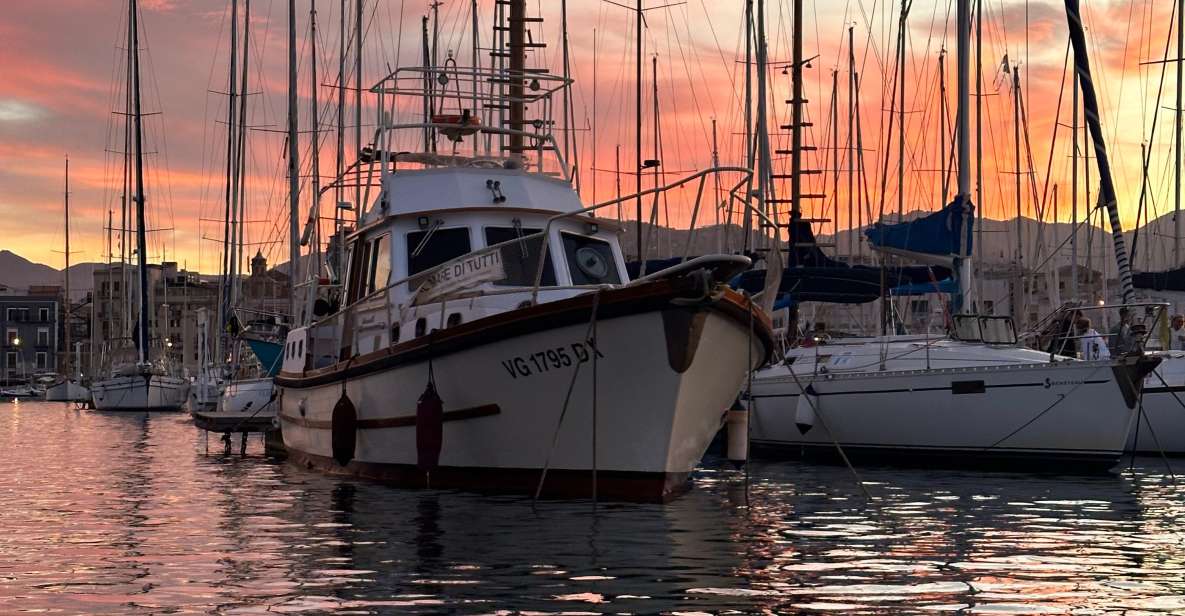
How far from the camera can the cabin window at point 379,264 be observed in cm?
1872

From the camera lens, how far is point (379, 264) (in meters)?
19.0

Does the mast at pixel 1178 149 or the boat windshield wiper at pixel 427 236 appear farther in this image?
the mast at pixel 1178 149

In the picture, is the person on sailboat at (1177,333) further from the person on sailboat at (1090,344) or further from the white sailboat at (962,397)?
the white sailboat at (962,397)

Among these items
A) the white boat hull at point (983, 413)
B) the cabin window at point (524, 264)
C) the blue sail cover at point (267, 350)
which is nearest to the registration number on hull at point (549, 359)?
the cabin window at point (524, 264)

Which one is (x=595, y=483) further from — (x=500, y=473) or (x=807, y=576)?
(x=807, y=576)

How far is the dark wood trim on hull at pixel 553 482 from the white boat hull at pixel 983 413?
20.1 ft

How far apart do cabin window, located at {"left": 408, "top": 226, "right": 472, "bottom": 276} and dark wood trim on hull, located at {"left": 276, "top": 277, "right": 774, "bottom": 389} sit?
2027mm

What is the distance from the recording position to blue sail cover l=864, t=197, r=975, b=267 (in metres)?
23.8

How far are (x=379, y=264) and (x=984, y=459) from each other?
9811 mm

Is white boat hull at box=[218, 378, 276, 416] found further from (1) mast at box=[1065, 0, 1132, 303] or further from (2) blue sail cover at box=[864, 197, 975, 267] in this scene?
(1) mast at box=[1065, 0, 1132, 303]

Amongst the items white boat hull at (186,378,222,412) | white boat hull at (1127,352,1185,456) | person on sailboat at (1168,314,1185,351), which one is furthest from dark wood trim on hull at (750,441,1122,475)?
white boat hull at (186,378,222,412)

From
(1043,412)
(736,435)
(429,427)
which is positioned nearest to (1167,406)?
(1043,412)

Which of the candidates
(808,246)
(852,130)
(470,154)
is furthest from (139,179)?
(470,154)

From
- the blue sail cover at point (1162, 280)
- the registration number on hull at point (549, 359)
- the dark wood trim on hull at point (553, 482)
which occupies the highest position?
the blue sail cover at point (1162, 280)
